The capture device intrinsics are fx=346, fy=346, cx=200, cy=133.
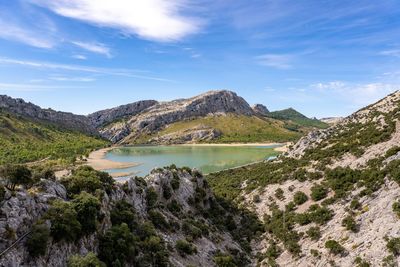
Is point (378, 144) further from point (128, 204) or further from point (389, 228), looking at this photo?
point (128, 204)

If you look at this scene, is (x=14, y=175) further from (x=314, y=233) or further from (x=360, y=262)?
(x=314, y=233)

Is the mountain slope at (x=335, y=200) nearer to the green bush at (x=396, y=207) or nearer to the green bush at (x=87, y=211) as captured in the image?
the green bush at (x=396, y=207)

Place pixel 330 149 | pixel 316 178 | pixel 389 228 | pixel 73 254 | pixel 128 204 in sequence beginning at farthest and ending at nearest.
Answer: pixel 330 149
pixel 316 178
pixel 128 204
pixel 389 228
pixel 73 254

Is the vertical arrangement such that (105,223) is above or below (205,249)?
above

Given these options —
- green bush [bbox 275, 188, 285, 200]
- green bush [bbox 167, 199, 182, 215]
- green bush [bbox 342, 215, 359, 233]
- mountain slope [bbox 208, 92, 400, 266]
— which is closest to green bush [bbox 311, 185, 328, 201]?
mountain slope [bbox 208, 92, 400, 266]

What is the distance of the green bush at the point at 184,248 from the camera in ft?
152

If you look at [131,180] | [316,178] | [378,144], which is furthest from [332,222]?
[131,180]

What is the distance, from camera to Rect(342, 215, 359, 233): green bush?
1860 inches

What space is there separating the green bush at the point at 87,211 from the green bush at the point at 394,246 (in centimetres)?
3264

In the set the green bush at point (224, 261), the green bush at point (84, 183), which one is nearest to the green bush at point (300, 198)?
the green bush at point (224, 261)

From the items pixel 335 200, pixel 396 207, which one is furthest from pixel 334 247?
pixel 335 200

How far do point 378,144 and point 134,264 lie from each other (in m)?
55.9

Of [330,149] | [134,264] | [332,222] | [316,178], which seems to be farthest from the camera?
[330,149]

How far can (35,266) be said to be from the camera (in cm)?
2852
